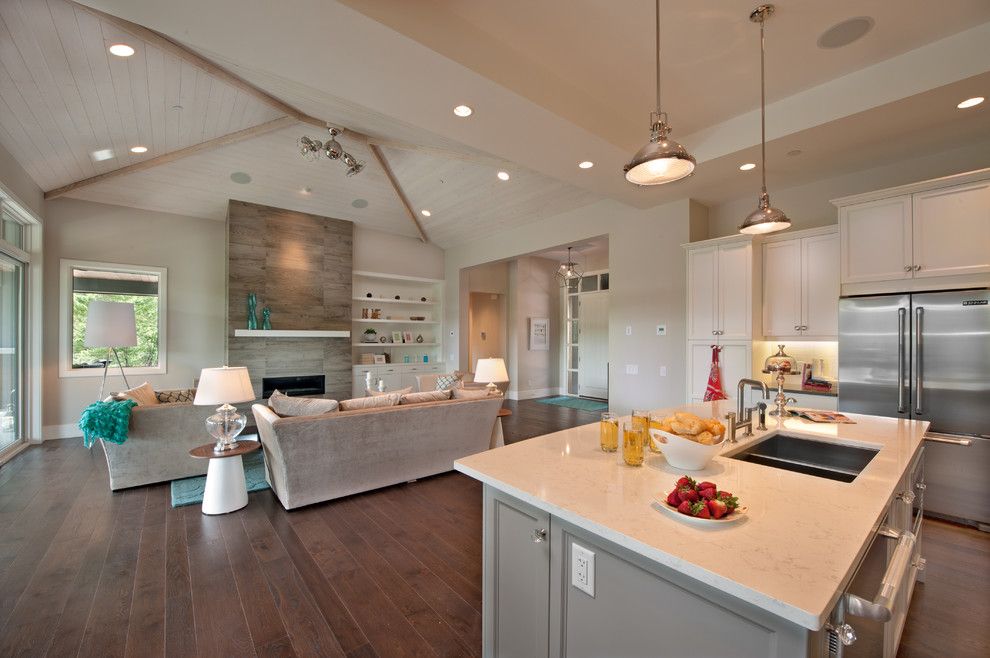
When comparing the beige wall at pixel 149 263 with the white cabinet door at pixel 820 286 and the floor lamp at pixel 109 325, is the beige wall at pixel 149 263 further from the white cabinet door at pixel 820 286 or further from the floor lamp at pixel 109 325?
the white cabinet door at pixel 820 286

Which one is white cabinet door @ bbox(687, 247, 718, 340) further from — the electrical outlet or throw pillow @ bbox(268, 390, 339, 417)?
the electrical outlet

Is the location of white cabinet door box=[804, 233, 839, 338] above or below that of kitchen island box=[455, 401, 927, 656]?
above

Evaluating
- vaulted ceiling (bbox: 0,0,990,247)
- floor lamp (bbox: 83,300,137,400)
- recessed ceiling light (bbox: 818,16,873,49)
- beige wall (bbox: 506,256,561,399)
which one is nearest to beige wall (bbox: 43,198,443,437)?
vaulted ceiling (bbox: 0,0,990,247)

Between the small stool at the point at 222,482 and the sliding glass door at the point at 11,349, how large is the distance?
3303 millimetres

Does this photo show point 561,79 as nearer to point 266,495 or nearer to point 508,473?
point 508,473

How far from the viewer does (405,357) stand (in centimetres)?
860

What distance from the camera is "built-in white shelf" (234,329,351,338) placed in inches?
249

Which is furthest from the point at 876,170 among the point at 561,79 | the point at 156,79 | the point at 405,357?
the point at 405,357

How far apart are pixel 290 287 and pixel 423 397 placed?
421 cm

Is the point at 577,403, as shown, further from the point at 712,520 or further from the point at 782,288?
the point at 712,520

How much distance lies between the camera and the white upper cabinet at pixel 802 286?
400 centimetres

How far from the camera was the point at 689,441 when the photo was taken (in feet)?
5.03

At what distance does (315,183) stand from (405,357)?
361 cm

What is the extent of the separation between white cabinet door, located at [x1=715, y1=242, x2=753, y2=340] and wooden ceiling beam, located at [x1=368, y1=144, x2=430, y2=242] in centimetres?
468
